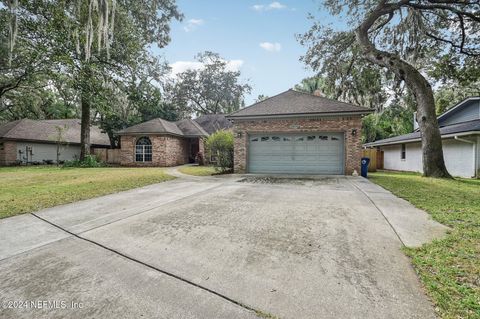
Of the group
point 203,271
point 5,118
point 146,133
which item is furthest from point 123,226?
point 5,118

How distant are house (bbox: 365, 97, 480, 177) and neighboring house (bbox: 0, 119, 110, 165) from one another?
2642 centimetres

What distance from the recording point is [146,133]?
17.8m

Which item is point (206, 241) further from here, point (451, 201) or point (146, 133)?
point (146, 133)

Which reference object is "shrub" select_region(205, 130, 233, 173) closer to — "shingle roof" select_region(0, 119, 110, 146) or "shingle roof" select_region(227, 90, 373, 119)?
"shingle roof" select_region(227, 90, 373, 119)

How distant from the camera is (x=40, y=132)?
799 inches

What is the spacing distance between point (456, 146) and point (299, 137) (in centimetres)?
875

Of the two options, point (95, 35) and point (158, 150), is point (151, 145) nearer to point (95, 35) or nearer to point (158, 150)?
point (158, 150)

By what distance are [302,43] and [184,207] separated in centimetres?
1430

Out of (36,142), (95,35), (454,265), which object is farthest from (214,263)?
(36,142)

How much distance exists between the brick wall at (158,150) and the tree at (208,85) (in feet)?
47.8

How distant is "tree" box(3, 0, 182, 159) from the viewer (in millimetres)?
7949

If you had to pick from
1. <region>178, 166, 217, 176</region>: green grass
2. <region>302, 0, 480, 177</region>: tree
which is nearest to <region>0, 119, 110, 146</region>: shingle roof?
<region>178, 166, 217, 176</region>: green grass

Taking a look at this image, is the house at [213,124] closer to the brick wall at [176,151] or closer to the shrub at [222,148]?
the brick wall at [176,151]

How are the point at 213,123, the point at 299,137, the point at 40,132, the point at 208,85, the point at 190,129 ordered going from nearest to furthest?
the point at 299,137 < the point at 40,132 < the point at 190,129 < the point at 213,123 < the point at 208,85
